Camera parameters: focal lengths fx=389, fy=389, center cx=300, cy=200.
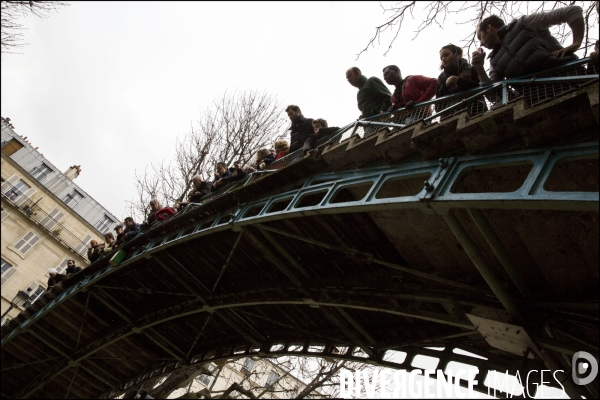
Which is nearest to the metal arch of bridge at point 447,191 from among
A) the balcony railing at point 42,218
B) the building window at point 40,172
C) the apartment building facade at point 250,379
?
the apartment building facade at point 250,379

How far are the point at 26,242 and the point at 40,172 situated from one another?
21.4 ft

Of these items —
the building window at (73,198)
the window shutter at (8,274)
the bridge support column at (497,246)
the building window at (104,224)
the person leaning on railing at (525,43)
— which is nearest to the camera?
the person leaning on railing at (525,43)

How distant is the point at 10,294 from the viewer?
26219mm

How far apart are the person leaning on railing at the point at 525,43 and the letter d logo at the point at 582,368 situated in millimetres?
3293

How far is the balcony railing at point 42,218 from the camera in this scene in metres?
29.1

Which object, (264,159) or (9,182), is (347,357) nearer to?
(264,159)

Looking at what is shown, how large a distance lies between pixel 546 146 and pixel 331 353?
6.25 metres

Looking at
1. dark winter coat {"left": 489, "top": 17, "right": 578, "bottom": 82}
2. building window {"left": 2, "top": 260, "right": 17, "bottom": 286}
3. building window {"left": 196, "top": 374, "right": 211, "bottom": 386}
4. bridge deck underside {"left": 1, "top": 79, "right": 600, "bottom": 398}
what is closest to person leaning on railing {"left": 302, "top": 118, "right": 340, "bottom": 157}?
bridge deck underside {"left": 1, "top": 79, "right": 600, "bottom": 398}

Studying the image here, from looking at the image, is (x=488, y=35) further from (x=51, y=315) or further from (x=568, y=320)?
(x=51, y=315)

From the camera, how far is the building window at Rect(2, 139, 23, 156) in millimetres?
31016

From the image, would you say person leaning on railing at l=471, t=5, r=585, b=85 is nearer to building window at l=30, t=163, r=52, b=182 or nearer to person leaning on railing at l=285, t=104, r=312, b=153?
person leaning on railing at l=285, t=104, r=312, b=153

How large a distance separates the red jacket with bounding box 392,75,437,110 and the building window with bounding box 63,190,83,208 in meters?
35.8

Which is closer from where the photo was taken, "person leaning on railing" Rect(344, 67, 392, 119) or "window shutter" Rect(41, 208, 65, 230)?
"person leaning on railing" Rect(344, 67, 392, 119)

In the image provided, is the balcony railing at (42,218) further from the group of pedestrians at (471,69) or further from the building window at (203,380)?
the group of pedestrians at (471,69)
